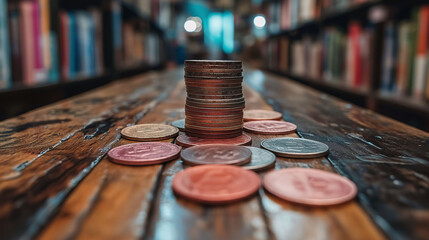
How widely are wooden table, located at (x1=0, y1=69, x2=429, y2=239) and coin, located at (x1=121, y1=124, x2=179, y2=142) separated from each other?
1.3 inches

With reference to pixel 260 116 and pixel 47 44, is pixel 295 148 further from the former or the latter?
pixel 47 44

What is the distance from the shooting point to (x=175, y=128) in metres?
1.00

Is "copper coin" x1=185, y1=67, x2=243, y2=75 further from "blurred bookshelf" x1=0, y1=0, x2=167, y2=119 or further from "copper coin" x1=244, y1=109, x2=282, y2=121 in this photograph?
"blurred bookshelf" x1=0, y1=0, x2=167, y2=119

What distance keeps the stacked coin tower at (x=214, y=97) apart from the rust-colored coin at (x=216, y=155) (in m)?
0.10

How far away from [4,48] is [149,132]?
3.81 feet

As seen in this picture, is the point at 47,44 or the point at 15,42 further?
the point at 47,44

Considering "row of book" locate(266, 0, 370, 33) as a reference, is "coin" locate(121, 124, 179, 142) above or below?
below

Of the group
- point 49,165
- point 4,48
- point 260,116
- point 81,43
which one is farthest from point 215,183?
point 81,43

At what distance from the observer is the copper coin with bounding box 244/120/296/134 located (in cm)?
98

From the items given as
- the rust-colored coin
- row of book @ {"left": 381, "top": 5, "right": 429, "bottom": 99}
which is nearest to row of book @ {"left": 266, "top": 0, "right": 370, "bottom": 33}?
row of book @ {"left": 381, "top": 5, "right": 429, "bottom": 99}

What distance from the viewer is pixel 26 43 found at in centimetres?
187

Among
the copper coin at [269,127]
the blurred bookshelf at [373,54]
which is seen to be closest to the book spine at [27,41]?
the copper coin at [269,127]

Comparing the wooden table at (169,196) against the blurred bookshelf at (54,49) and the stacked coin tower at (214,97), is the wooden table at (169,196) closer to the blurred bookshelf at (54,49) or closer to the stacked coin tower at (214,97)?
the stacked coin tower at (214,97)

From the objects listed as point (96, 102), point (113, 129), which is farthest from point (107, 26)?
point (113, 129)
